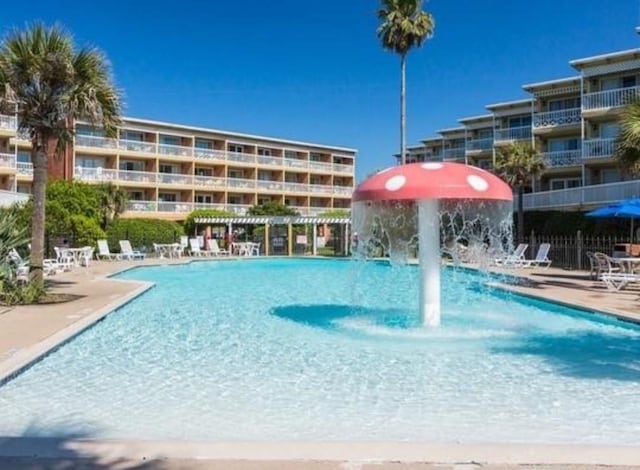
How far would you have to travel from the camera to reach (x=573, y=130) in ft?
137

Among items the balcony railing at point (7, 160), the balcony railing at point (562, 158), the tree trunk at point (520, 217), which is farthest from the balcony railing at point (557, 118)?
the balcony railing at point (7, 160)

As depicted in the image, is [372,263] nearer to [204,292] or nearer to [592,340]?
[204,292]

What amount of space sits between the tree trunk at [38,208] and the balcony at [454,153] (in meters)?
45.9

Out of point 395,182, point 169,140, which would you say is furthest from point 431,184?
point 169,140

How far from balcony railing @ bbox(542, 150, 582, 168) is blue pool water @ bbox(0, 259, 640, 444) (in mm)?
28281

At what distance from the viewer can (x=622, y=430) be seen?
610cm

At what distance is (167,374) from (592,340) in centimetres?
723

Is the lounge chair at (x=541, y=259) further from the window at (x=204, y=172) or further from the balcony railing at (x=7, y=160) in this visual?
the window at (x=204, y=172)

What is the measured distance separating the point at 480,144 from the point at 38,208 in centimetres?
4316

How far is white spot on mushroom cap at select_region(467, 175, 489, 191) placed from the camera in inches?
427

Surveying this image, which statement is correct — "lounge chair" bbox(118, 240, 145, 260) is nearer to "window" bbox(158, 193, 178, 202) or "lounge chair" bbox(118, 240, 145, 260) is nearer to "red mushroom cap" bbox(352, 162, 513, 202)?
"window" bbox(158, 193, 178, 202)

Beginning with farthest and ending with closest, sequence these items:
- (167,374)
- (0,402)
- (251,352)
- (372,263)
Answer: (372,263) < (251,352) < (167,374) < (0,402)

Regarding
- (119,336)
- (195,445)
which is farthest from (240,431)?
(119,336)

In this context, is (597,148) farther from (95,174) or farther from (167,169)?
(167,169)
